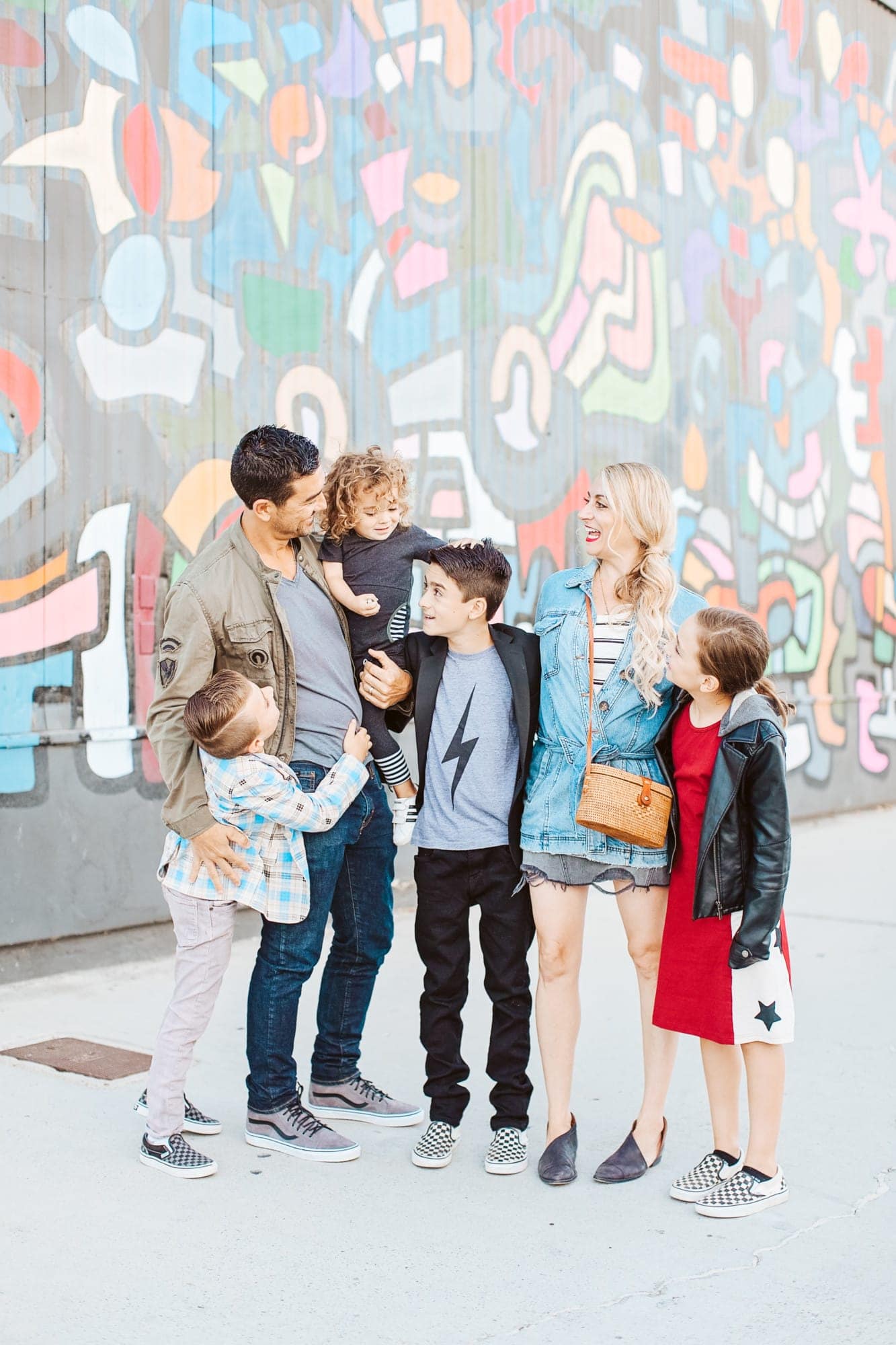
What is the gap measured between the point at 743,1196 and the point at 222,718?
69.6 inches

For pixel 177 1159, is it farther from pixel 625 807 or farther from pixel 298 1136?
pixel 625 807

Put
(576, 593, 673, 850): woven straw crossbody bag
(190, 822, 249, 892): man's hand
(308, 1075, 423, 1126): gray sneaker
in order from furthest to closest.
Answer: (308, 1075, 423, 1126): gray sneaker → (190, 822, 249, 892): man's hand → (576, 593, 673, 850): woven straw crossbody bag

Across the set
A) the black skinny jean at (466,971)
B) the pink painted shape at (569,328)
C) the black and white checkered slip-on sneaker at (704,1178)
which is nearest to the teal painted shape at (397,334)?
the pink painted shape at (569,328)

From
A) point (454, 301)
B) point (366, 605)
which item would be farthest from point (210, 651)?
point (454, 301)

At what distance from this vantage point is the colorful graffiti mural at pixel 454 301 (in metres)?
5.98

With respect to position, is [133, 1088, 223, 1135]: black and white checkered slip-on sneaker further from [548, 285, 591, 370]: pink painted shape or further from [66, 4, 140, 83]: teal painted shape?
[548, 285, 591, 370]: pink painted shape

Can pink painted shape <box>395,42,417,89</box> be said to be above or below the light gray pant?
above

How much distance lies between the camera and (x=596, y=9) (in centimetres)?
892

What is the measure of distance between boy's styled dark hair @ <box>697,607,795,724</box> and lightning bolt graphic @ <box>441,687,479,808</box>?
0.68 meters

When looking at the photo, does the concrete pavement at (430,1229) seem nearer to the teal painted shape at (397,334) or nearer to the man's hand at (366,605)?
the man's hand at (366,605)

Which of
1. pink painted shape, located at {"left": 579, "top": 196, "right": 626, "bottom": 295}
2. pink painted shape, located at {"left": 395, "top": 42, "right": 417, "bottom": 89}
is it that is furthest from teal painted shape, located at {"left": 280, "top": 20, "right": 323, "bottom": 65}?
pink painted shape, located at {"left": 579, "top": 196, "right": 626, "bottom": 295}

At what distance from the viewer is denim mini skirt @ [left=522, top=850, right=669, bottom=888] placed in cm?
388

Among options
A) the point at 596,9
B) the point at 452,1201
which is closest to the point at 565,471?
the point at 596,9

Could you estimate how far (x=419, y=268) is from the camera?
7707 millimetres
